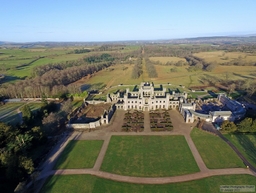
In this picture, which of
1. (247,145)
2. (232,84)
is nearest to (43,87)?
(247,145)

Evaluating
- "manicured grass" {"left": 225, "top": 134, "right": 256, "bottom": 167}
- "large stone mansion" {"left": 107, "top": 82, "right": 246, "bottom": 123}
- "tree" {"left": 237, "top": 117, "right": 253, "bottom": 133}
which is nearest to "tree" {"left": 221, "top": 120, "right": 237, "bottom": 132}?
"manicured grass" {"left": 225, "top": 134, "right": 256, "bottom": 167}

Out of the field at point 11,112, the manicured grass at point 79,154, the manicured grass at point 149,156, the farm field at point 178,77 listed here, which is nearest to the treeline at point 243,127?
the manicured grass at point 149,156

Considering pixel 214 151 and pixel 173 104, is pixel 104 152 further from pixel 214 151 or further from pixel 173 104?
pixel 173 104

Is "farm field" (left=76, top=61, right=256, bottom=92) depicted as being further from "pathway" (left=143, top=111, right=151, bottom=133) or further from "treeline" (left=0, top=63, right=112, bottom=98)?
"pathway" (left=143, top=111, right=151, bottom=133)

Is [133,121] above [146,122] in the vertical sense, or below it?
above

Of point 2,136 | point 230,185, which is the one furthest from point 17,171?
point 230,185

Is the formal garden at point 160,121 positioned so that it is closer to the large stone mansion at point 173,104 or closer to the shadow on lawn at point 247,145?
the large stone mansion at point 173,104
